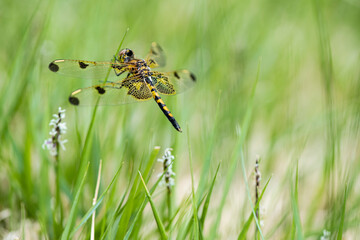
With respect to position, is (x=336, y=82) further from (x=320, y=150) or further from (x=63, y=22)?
(x=63, y=22)

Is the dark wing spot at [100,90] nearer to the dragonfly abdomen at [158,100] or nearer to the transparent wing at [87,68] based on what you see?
the transparent wing at [87,68]

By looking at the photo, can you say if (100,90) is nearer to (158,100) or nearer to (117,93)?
(117,93)

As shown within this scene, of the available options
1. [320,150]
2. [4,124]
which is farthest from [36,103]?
[320,150]

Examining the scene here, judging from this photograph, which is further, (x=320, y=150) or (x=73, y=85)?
(x=320, y=150)

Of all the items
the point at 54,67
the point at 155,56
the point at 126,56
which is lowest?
the point at 54,67

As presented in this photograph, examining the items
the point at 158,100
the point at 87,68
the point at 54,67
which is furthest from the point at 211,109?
the point at 54,67
